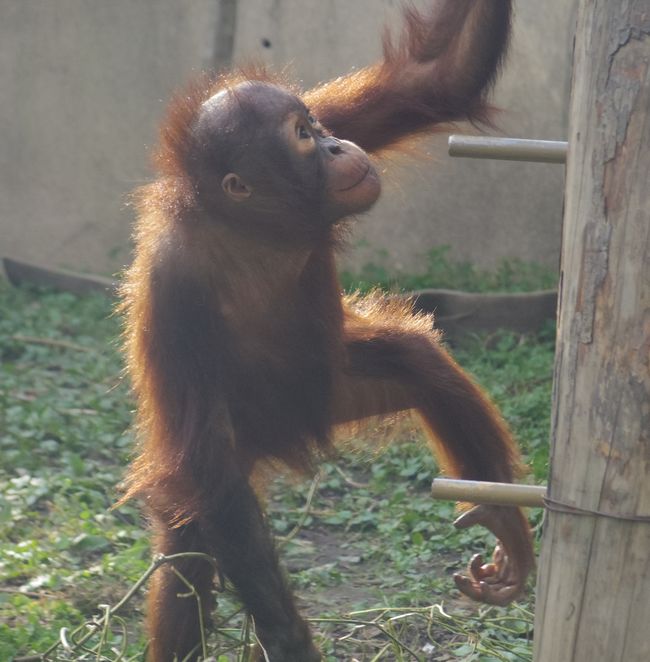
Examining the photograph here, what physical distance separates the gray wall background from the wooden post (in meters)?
4.97

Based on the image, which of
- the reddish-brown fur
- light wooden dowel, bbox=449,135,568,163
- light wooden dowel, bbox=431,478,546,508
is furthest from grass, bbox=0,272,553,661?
light wooden dowel, bbox=449,135,568,163

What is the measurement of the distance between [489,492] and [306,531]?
2361 millimetres

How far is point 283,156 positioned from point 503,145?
1014 mm

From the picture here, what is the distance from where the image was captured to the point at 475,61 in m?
3.74

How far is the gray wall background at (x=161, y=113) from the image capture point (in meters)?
7.28

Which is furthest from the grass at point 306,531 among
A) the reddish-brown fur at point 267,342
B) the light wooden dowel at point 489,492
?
the light wooden dowel at point 489,492

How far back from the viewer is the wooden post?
7.11ft

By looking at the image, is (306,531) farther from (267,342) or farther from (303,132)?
(303,132)

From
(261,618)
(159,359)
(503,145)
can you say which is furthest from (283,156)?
(261,618)

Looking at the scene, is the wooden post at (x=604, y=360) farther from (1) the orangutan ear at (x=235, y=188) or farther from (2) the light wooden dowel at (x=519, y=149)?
(1) the orangutan ear at (x=235, y=188)

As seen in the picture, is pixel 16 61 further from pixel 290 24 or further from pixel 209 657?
pixel 209 657

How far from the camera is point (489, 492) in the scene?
2.45 meters

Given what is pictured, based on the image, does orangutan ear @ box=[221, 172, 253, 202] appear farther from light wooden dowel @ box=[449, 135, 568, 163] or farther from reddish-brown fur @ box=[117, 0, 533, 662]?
light wooden dowel @ box=[449, 135, 568, 163]

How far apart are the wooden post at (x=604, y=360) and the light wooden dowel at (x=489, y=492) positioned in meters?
0.07
